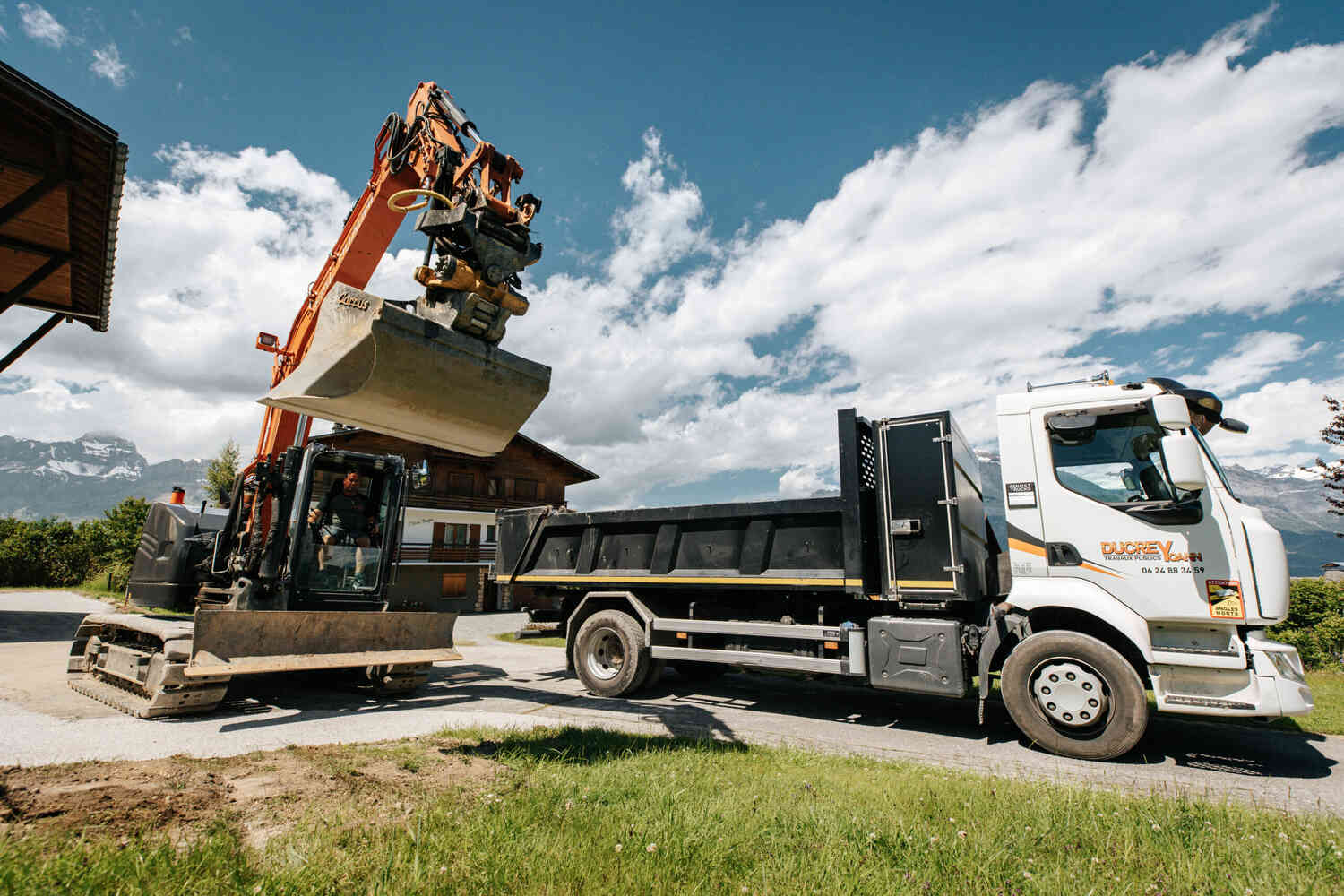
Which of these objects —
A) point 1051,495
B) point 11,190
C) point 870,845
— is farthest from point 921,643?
point 11,190

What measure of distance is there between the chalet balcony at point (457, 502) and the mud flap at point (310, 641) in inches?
820

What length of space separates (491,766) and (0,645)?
39.8ft

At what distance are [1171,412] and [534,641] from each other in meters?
13.5

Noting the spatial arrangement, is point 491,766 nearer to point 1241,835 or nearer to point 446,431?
point 446,431

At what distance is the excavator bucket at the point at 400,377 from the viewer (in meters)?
4.72

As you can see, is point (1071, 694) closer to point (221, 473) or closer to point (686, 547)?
point (686, 547)

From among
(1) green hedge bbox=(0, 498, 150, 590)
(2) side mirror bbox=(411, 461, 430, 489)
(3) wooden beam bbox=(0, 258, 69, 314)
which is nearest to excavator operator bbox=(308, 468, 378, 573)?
(2) side mirror bbox=(411, 461, 430, 489)

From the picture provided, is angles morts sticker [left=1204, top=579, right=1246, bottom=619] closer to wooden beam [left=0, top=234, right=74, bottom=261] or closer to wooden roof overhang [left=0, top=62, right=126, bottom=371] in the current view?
wooden roof overhang [left=0, top=62, right=126, bottom=371]

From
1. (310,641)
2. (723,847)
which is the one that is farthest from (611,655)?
(723,847)

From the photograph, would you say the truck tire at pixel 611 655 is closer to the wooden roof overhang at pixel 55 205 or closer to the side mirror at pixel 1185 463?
the side mirror at pixel 1185 463

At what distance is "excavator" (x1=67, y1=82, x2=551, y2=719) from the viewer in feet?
16.1

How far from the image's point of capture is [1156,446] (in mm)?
5574

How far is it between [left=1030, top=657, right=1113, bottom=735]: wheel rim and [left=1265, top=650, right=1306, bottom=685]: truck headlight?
1.15 meters

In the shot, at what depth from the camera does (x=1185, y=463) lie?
16.5ft
